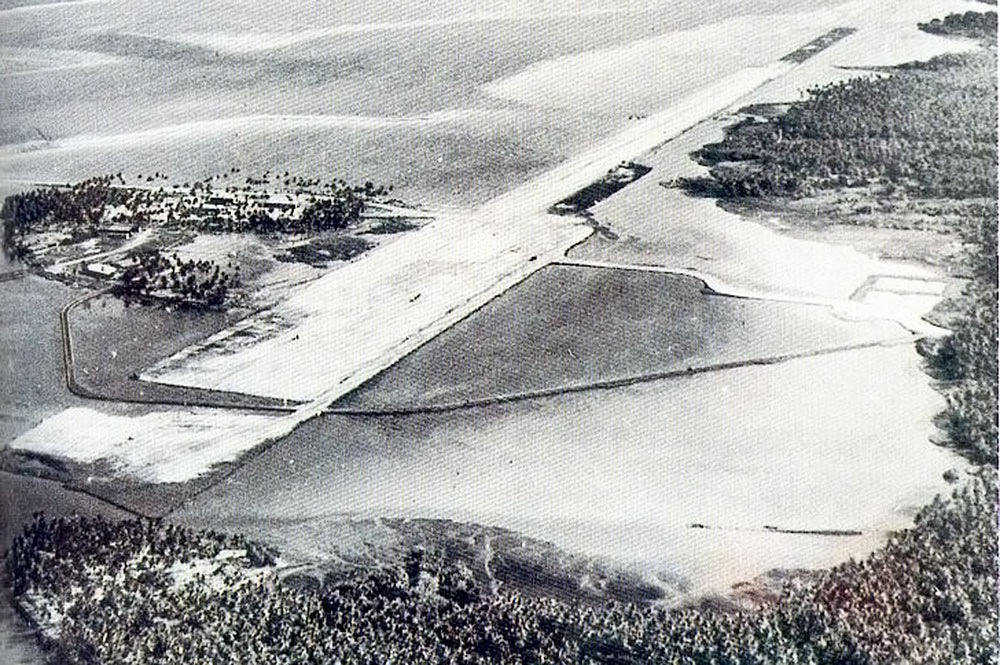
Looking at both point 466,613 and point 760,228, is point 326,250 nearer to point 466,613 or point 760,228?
point 466,613

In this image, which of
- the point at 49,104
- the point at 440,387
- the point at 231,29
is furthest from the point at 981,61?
the point at 49,104

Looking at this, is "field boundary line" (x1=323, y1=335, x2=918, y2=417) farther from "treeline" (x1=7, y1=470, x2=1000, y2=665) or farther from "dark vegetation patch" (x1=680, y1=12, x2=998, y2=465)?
"dark vegetation patch" (x1=680, y1=12, x2=998, y2=465)

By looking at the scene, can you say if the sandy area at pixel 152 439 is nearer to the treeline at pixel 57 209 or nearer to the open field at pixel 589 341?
the open field at pixel 589 341

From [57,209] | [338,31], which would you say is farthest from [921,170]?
[57,209]

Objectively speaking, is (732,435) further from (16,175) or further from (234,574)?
(16,175)

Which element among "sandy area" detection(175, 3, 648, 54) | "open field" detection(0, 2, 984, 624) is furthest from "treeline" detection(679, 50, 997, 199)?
"sandy area" detection(175, 3, 648, 54)
